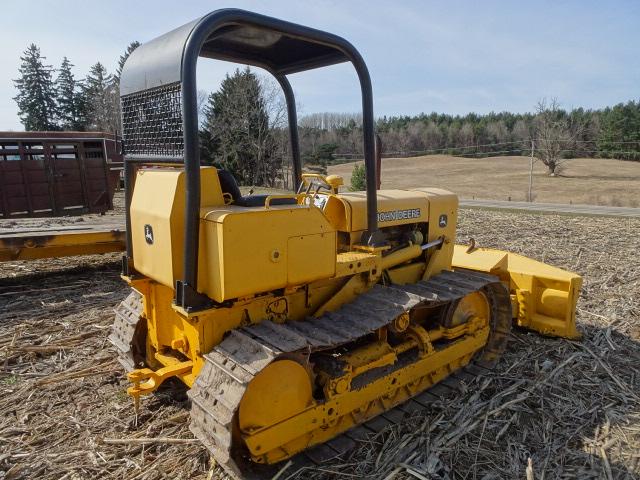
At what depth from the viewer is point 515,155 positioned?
66.8 meters

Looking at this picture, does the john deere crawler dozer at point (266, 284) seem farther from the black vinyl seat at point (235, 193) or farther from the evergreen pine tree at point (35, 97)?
the evergreen pine tree at point (35, 97)

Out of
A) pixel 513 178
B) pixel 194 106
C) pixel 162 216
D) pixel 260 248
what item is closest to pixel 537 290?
pixel 260 248

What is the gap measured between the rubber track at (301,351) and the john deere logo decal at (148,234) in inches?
36.2

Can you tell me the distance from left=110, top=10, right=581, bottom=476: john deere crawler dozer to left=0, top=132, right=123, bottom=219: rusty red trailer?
24.8 feet

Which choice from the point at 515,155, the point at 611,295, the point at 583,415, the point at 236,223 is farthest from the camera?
the point at 515,155

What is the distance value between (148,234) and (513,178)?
158 ft

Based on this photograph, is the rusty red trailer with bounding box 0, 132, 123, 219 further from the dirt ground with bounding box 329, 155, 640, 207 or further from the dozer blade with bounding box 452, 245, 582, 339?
the dirt ground with bounding box 329, 155, 640, 207

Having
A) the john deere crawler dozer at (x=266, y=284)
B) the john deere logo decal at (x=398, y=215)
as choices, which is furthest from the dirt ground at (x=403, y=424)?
the john deere logo decal at (x=398, y=215)

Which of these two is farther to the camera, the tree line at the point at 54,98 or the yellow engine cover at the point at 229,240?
the tree line at the point at 54,98

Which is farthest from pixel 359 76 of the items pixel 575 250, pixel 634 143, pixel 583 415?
pixel 634 143

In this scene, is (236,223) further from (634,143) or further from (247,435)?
(634,143)

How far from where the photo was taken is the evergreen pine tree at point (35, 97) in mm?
54125

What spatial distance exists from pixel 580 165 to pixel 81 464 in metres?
60.6

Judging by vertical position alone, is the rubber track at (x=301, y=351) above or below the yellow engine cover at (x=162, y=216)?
below
